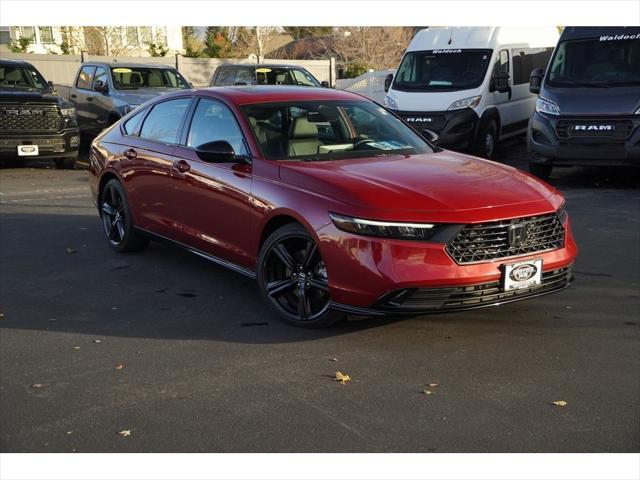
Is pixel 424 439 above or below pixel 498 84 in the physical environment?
below

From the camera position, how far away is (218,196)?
6094 millimetres

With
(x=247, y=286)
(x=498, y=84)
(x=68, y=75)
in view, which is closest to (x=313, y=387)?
(x=247, y=286)

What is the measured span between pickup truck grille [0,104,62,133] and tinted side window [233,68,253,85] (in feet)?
15.4

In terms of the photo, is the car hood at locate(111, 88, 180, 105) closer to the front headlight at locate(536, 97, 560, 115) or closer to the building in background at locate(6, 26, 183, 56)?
the front headlight at locate(536, 97, 560, 115)

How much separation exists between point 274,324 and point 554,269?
193cm

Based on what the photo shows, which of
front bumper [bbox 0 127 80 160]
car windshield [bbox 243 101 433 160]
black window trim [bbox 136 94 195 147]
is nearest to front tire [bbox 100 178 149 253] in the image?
black window trim [bbox 136 94 195 147]

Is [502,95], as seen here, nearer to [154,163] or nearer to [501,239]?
[154,163]

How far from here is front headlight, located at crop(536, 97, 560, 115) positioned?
11.7 metres

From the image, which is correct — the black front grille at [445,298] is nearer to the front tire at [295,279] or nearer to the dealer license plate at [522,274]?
the dealer license plate at [522,274]

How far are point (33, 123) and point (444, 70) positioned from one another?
24.8ft

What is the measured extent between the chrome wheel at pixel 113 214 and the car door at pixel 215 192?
1328mm

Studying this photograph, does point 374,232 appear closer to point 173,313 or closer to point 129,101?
point 173,313

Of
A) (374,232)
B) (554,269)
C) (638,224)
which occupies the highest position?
(374,232)

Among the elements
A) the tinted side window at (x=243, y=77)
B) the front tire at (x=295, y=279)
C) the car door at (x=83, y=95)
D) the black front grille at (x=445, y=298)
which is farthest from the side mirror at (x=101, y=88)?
the black front grille at (x=445, y=298)
